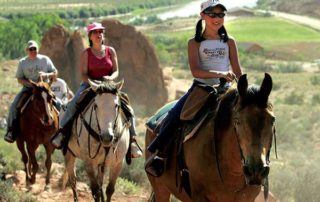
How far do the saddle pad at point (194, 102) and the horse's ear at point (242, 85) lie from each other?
4.03ft

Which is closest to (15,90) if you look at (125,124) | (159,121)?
(125,124)

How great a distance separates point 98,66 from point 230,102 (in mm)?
4911

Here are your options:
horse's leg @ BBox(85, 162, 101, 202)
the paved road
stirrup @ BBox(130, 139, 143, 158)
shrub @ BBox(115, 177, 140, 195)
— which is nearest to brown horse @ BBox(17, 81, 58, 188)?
shrub @ BBox(115, 177, 140, 195)

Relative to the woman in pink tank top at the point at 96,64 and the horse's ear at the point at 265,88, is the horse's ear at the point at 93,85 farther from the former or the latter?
the horse's ear at the point at 265,88

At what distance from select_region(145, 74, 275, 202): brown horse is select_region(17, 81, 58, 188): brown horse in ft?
21.2

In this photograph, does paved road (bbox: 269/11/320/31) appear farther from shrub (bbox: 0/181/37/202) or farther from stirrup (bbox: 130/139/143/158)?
stirrup (bbox: 130/139/143/158)

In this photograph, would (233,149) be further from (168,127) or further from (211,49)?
(168,127)

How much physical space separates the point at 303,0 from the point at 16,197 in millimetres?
105993

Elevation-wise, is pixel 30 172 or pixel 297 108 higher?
pixel 30 172

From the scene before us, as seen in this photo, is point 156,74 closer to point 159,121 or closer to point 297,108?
point 297,108

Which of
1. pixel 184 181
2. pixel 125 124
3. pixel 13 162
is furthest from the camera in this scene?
pixel 13 162

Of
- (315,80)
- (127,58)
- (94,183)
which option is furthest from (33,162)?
(315,80)

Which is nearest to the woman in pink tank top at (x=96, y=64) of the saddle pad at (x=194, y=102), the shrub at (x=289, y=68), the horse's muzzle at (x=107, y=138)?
the horse's muzzle at (x=107, y=138)

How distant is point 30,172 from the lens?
603 inches
